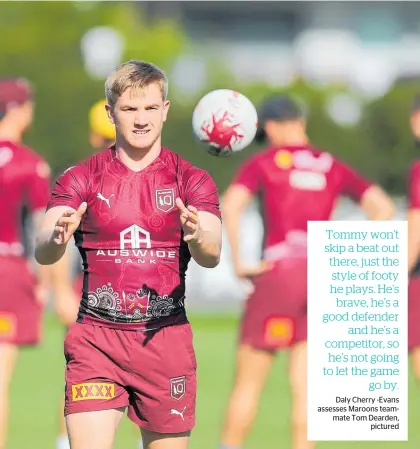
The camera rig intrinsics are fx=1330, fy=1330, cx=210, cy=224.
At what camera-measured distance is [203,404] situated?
10.5 metres

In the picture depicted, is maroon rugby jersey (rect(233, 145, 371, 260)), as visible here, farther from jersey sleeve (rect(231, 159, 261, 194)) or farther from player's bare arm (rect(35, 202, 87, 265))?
player's bare arm (rect(35, 202, 87, 265))

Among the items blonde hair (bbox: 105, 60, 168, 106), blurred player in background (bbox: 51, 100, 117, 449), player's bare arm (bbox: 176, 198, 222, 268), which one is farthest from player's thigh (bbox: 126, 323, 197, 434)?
blurred player in background (bbox: 51, 100, 117, 449)

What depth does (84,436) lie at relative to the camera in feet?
17.3

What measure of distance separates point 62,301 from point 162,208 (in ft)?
7.53

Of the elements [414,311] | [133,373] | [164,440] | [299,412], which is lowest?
[164,440]

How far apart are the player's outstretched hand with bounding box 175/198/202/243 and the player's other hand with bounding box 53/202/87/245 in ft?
1.32

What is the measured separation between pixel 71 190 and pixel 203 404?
17.7 ft

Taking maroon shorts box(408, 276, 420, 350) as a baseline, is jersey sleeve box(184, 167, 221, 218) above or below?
above

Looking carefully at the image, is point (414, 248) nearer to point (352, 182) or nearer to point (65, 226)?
point (352, 182)

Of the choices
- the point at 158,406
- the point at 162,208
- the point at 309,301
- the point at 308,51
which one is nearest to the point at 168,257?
the point at 162,208

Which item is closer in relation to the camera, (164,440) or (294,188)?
(164,440)

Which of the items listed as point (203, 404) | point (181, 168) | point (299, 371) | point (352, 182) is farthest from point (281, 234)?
point (203, 404)

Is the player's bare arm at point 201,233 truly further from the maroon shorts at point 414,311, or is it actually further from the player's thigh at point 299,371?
the maroon shorts at point 414,311

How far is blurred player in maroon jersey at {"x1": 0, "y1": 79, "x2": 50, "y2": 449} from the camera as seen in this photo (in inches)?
301
